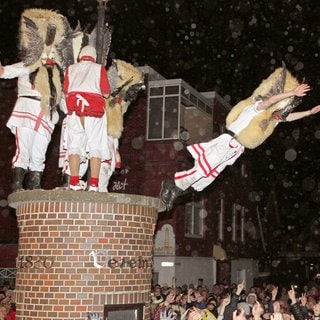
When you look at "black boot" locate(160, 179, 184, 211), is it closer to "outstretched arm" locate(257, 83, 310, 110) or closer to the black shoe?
the black shoe

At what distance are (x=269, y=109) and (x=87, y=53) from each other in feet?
8.42

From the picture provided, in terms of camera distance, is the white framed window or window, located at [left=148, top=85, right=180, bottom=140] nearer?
window, located at [left=148, top=85, right=180, bottom=140]

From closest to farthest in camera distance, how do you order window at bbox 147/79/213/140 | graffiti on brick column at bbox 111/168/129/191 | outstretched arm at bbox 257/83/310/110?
outstretched arm at bbox 257/83/310/110 < graffiti on brick column at bbox 111/168/129/191 < window at bbox 147/79/213/140

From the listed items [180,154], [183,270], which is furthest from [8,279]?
[180,154]

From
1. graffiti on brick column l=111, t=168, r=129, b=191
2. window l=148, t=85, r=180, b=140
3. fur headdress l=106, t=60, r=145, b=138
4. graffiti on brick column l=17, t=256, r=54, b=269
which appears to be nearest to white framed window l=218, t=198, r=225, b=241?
window l=148, t=85, r=180, b=140


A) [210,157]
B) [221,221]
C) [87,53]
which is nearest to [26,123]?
[87,53]

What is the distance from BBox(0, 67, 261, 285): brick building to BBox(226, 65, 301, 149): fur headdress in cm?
1205

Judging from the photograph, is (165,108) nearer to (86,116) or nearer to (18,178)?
(18,178)

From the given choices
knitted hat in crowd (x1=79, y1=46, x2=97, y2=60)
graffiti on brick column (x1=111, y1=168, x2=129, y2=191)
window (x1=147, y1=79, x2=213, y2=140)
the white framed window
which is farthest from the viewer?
the white framed window

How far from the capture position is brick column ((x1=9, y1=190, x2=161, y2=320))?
20.6 feet

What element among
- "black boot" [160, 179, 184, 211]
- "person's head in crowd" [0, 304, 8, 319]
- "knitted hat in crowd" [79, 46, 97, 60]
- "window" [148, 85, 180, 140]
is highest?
"window" [148, 85, 180, 140]

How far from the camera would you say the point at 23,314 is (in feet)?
21.1

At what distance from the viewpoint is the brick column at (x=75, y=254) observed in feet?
20.6

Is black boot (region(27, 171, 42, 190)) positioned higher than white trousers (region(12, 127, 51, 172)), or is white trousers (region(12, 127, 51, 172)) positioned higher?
white trousers (region(12, 127, 51, 172))
